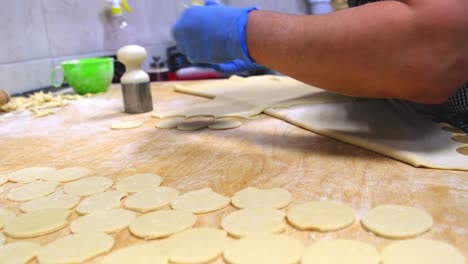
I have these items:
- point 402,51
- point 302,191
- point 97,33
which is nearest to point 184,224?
point 302,191

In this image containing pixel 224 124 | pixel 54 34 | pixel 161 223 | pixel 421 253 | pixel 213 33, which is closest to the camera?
pixel 421 253

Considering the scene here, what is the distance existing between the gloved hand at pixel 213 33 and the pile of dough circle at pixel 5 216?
0.50 m

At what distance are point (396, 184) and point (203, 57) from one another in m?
0.50

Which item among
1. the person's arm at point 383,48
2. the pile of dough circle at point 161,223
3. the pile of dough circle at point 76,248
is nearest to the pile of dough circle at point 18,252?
the pile of dough circle at point 76,248

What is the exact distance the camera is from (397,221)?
1.72ft

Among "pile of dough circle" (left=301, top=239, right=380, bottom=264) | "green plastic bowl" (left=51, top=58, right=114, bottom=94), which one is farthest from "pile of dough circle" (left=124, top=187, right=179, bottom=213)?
"green plastic bowl" (left=51, top=58, right=114, bottom=94)

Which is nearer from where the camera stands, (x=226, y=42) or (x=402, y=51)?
(x=402, y=51)

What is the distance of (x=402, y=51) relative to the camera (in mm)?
659

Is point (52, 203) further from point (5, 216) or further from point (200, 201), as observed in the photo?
point (200, 201)

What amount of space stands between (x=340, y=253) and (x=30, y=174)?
0.59 metres

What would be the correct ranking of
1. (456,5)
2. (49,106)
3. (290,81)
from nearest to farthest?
(456,5)
(49,106)
(290,81)

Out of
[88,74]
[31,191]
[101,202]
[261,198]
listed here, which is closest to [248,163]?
[261,198]

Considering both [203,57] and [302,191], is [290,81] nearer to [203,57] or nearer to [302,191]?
[203,57]

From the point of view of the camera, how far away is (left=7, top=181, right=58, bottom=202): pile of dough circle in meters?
0.68
